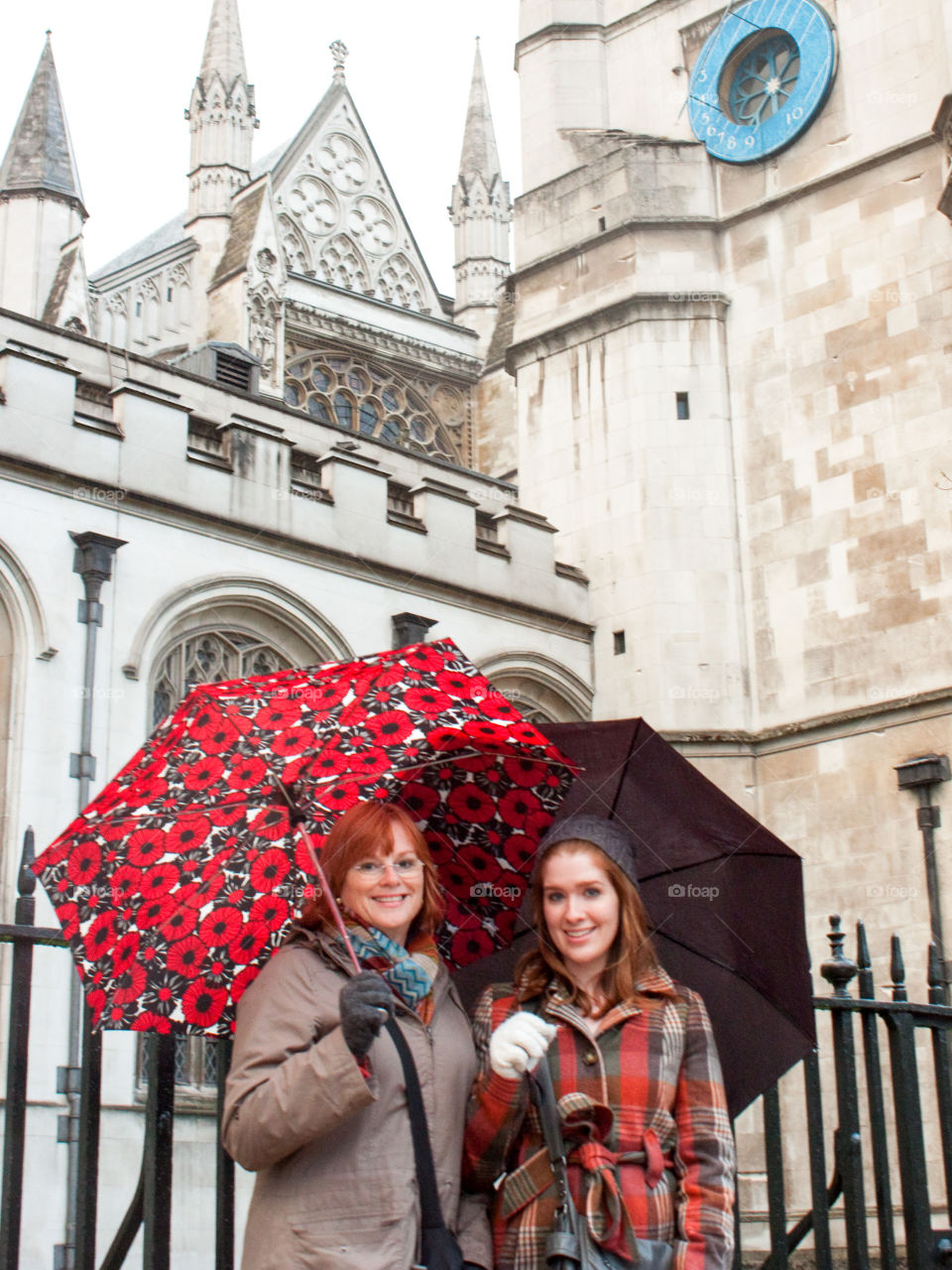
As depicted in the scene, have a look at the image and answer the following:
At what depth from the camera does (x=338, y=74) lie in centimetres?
2919

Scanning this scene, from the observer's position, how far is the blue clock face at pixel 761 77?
1411cm

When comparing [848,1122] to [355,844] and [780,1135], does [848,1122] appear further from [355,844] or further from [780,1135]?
[355,844]

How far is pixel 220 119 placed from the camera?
89.9 ft

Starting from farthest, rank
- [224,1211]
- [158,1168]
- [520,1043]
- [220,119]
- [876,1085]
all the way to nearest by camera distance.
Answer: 1. [220,119]
2. [876,1085]
3. [224,1211]
4. [158,1168]
5. [520,1043]

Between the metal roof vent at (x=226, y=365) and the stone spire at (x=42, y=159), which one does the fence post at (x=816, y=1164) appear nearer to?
the metal roof vent at (x=226, y=365)

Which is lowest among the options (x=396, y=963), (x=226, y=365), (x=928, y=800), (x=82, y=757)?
(x=396, y=963)

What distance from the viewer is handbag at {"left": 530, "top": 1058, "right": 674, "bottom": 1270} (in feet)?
9.95

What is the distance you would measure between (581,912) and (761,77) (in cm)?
1280

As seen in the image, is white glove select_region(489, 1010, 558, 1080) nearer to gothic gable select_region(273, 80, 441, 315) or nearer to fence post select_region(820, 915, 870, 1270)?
fence post select_region(820, 915, 870, 1270)

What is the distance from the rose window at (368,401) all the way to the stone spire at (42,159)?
408 centimetres

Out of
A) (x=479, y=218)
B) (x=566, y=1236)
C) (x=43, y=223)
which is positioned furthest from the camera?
(x=479, y=218)

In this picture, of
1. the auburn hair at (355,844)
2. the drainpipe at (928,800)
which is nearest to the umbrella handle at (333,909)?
A: the auburn hair at (355,844)

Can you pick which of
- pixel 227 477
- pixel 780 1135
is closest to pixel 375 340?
pixel 227 477

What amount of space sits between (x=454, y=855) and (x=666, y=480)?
420 inches
